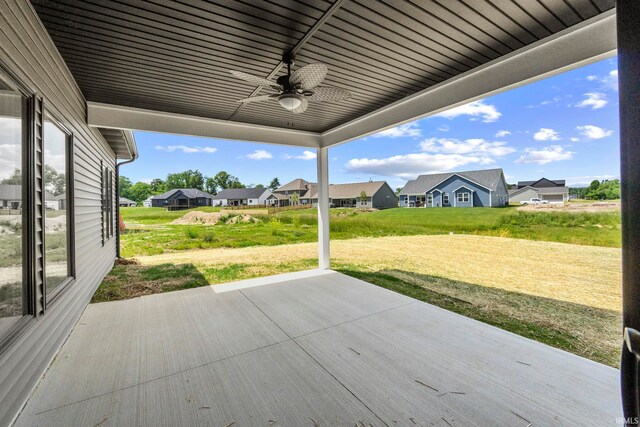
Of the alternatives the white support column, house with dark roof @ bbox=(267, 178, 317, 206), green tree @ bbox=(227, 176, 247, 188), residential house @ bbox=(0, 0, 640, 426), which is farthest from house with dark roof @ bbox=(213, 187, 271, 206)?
residential house @ bbox=(0, 0, 640, 426)

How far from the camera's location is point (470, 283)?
15.3 feet

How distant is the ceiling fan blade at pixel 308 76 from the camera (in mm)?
2152

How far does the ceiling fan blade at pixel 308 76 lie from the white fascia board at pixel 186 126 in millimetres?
2352

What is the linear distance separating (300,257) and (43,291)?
17.2 ft

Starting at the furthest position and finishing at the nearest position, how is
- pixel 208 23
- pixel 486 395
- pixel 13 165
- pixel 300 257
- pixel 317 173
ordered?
pixel 300 257
pixel 317 173
pixel 208 23
pixel 486 395
pixel 13 165

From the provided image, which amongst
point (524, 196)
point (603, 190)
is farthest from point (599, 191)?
point (524, 196)

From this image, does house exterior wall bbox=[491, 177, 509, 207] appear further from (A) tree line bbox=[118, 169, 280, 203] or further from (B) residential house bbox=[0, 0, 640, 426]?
(A) tree line bbox=[118, 169, 280, 203]

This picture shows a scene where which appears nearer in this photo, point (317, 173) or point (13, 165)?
point (13, 165)

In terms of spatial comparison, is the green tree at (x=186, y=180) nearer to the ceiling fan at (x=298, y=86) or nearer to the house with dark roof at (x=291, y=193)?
the house with dark roof at (x=291, y=193)

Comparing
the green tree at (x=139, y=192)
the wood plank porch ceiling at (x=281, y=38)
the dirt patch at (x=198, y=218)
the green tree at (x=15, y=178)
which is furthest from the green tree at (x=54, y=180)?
the green tree at (x=139, y=192)

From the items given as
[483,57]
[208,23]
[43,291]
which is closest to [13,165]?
[43,291]

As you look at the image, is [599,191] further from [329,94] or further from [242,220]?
[242,220]

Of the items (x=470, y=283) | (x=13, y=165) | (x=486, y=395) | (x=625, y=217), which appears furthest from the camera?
(x=470, y=283)

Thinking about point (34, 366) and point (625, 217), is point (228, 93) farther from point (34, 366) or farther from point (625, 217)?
point (625, 217)
